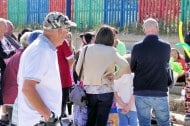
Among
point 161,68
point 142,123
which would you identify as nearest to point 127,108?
point 142,123

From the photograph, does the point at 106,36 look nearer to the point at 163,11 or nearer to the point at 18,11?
the point at 163,11

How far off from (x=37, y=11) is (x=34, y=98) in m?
13.6

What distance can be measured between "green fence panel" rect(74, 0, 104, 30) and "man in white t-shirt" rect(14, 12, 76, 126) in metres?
9.46

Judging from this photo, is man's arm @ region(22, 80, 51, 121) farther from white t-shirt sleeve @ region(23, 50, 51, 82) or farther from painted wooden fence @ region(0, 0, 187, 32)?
painted wooden fence @ region(0, 0, 187, 32)

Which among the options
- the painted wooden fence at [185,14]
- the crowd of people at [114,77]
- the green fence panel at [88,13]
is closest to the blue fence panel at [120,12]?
the green fence panel at [88,13]

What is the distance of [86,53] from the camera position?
636 centimetres

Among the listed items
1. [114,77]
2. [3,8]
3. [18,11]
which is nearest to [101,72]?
[114,77]

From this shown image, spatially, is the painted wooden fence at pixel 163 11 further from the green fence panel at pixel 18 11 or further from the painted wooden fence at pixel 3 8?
the painted wooden fence at pixel 3 8

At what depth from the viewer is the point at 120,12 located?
506 inches

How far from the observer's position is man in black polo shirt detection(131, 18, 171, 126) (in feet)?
20.6

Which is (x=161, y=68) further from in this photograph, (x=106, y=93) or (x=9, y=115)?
(x=9, y=115)

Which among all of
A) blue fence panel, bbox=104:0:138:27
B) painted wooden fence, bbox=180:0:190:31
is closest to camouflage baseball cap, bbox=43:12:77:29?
painted wooden fence, bbox=180:0:190:31

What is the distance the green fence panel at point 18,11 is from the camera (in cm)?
1811

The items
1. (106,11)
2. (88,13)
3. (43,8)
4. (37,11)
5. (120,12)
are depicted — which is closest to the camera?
(120,12)
